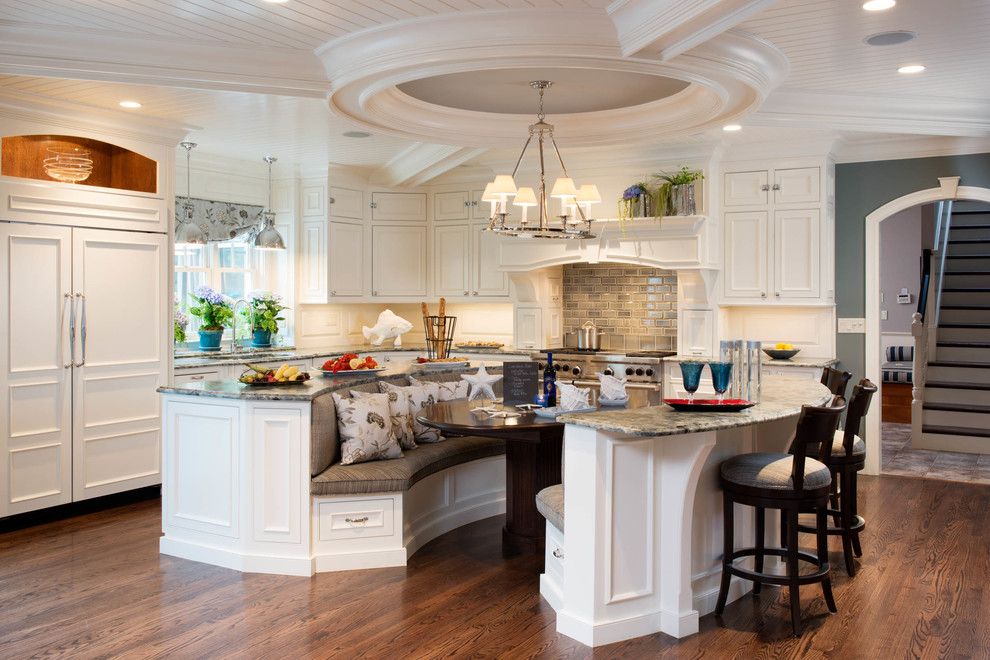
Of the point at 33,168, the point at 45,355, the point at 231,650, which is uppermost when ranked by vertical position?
the point at 33,168

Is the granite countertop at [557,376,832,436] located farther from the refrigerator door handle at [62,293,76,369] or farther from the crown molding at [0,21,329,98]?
the refrigerator door handle at [62,293,76,369]

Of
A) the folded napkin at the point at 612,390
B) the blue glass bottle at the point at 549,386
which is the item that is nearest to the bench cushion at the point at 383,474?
the blue glass bottle at the point at 549,386

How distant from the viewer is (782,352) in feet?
21.0

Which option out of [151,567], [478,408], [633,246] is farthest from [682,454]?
[633,246]

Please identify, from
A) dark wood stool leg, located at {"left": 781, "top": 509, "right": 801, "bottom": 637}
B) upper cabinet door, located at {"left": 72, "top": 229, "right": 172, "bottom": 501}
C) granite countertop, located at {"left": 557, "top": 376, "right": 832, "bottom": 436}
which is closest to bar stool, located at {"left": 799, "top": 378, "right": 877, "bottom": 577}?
granite countertop, located at {"left": 557, "top": 376, "right": 832, "bottom": 436}

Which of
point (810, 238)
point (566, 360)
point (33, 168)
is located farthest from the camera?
point (566, 360)

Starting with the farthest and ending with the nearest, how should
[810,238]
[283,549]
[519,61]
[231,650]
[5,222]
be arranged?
1. [810,238]
2. [5,222]
3. [283,549]
4. [519,61]
5. [231,650]

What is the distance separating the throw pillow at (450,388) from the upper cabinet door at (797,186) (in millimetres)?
3019

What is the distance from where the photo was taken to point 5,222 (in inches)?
193

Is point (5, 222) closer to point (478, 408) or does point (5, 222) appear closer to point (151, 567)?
point (151, 567)

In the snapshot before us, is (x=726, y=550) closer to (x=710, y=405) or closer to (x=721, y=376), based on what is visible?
(x=710, y=405)

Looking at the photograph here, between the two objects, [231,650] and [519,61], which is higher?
[519,61]

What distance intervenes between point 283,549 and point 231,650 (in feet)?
Answer: 3.17

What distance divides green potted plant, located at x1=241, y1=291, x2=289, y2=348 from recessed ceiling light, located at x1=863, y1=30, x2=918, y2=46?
5.04 metres
